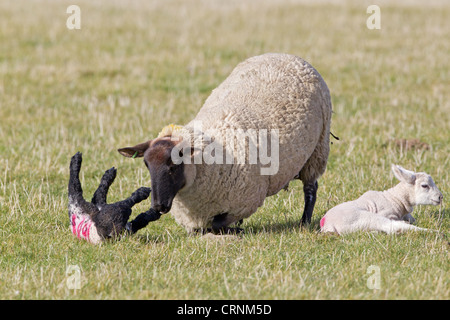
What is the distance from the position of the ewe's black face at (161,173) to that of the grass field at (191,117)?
45 cm

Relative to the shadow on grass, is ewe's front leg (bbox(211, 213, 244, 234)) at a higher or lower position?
higher

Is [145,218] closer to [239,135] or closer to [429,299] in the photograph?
[239,135]

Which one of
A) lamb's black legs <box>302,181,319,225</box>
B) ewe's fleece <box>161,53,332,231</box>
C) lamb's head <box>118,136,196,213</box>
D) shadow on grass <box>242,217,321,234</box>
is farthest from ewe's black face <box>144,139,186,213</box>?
lamb's black legs <box>302,181,319,225</box>

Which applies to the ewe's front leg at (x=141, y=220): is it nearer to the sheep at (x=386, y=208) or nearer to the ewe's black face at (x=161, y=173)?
the ewe's black face at (x=161, y=173)

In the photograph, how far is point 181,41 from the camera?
672 inches

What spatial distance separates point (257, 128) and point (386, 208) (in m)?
1.46

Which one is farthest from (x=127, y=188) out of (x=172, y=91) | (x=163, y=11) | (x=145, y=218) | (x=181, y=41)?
(x=163, y=11)

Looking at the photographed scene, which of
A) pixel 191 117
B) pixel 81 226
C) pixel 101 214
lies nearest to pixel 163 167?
pixel 101 214

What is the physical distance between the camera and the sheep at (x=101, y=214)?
20.0ft

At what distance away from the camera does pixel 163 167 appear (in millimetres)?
5711

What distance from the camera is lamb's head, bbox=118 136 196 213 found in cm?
570

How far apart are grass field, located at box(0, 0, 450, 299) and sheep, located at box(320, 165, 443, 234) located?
16cm

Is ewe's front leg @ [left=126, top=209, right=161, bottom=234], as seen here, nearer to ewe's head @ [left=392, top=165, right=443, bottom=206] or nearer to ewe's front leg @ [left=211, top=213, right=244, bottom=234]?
ewe's front leg @ [left=211, top=213, right=244, bottom=234]
